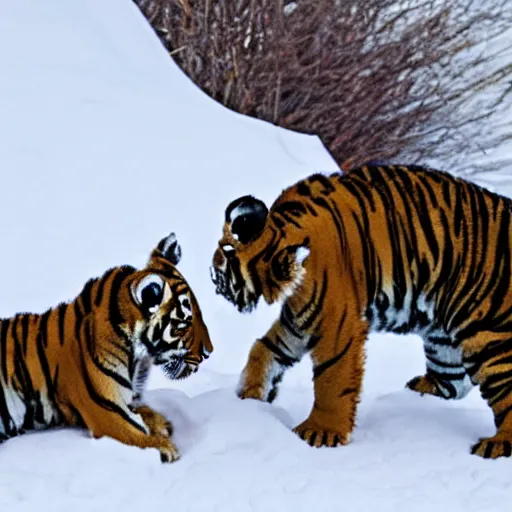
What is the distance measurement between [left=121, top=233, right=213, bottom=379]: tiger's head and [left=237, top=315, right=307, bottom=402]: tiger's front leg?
1.19ft

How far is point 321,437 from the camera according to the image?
130 inches

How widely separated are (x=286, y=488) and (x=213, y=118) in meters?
3.25

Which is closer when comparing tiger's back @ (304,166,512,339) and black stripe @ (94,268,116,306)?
black stripe @ (94,268,116,306)

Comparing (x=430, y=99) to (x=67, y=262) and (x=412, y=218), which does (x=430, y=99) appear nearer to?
(x=67, y=262)

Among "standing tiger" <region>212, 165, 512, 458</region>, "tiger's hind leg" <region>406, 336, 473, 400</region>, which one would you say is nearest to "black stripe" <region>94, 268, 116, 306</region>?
"standing tiger" <region>212, 165, 512, 458</region>

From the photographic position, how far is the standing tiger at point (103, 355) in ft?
10.4

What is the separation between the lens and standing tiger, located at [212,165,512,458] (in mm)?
3312

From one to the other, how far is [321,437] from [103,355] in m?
0.69

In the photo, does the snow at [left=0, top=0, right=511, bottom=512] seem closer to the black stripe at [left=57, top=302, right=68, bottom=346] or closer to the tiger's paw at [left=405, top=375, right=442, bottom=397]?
the tiger's paw at [left=405, top=375, right=442, bottom=397]

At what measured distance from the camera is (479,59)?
27.5 ft

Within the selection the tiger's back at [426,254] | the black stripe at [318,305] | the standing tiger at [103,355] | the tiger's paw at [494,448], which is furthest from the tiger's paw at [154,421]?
the tiger's paw at [494,448]

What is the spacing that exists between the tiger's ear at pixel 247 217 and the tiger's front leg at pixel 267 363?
38 cm

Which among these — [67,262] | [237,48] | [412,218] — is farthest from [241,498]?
[237,48]

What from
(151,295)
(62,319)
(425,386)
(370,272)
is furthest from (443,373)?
(62,319)
